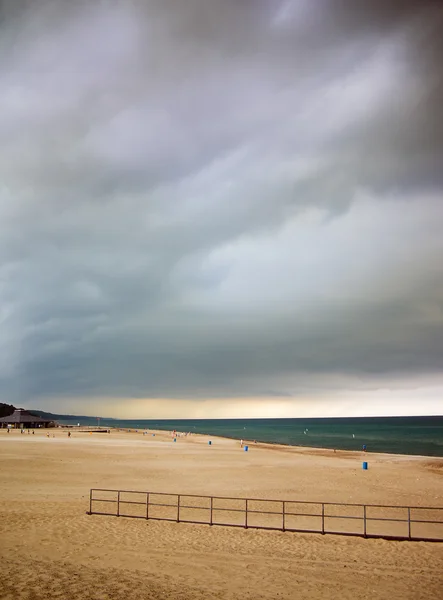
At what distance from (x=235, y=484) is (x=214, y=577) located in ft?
70.4

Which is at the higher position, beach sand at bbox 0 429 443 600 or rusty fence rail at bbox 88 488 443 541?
beach sand at bbox 0 429 443 600

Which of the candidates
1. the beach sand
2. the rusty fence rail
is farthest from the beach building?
the rusty fence rail

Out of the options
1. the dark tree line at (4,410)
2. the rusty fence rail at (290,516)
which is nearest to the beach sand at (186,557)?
the rusty fence rail at (290,516)

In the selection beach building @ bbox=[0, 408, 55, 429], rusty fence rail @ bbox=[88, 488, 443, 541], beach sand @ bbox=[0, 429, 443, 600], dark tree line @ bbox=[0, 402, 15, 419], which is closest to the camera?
beach sand @ bbox=[0, 429, 443, 600]

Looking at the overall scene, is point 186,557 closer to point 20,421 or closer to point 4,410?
point 20,421

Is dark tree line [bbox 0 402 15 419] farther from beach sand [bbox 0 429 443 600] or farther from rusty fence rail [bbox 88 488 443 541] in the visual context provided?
rusty fence rail [bbox 88 488 443 541]

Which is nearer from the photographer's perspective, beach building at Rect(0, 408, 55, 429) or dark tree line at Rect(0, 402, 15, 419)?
beach building at Rect(0, 408, 55, 429)

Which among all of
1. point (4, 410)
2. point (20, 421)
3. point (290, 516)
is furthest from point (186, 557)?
point (4, 410)

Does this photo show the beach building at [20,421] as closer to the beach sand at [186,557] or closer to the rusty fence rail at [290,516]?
the beach sand at [186,557]

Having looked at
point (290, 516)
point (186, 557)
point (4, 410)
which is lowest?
point (4, 410)

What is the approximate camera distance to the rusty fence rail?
21.0 meters

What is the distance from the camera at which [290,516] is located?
24.7 meters

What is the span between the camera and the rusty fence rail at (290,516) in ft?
68.7

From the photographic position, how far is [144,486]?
A: 32.9m
